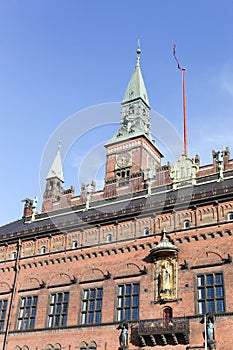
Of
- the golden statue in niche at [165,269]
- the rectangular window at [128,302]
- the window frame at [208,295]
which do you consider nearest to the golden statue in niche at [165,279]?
the golden statue in niche at [165,269]

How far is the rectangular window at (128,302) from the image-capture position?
33.7 metres

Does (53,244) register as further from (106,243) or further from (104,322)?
(104,322)

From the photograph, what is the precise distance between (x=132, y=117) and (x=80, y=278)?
2835cm

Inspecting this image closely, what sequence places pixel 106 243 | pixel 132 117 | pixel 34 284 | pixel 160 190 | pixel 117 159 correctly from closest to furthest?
pixel 106 243 < pixel 34 284 < pixel 160 190 < pixel 117 159 < pixel 132 117

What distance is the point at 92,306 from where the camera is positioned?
117ft

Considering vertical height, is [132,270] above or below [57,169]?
below

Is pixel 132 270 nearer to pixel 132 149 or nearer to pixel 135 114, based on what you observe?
pixel 132 149

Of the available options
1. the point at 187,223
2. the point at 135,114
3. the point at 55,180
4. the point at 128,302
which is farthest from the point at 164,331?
the point at 135,114

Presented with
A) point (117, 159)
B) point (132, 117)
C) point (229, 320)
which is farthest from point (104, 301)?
point (132, 117)

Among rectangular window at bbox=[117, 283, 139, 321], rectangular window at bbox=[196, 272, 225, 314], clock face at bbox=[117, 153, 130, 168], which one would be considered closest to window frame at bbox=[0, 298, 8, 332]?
rectangular window at bbox=[117, 283, 139, 321]

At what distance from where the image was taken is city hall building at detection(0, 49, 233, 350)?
1233 inches

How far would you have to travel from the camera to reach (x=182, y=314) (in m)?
31.3

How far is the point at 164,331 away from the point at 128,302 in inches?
169

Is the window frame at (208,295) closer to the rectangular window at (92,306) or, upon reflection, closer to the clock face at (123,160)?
the rectangular window at (92,306)
